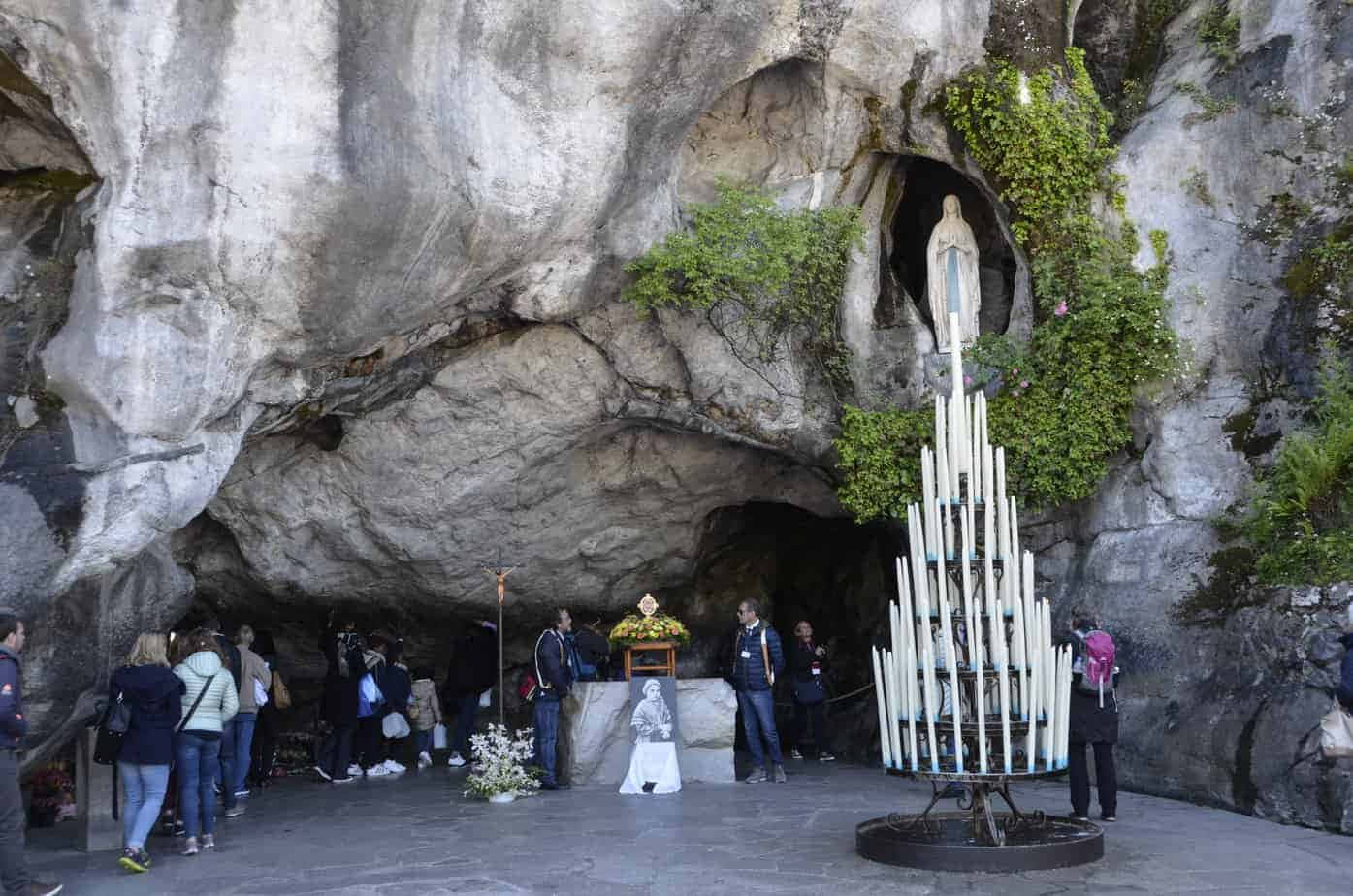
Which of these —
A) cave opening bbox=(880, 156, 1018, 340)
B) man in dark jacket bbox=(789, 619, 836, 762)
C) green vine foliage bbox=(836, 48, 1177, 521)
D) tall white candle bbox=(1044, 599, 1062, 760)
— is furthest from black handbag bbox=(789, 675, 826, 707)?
tall white candle bbox=(1044, 599, 1062, 760)

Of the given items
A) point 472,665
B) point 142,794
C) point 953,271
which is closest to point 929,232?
point 953,271

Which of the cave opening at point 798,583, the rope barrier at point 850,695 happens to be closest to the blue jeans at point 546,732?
the rope barrier at point 850,695

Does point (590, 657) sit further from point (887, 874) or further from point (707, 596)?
point (887, 874)

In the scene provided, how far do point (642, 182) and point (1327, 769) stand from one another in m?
7.16

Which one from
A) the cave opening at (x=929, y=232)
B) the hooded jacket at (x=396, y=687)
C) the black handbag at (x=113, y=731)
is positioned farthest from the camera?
the cave opening at (x=929, y=232)

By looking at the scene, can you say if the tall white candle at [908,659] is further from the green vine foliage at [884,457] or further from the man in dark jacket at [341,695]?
the man in dark jacket at [341,695]

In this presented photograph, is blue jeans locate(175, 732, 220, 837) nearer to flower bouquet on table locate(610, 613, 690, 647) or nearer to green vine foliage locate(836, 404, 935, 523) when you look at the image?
flower bouquet on table locate(610, 613, 690, 647)

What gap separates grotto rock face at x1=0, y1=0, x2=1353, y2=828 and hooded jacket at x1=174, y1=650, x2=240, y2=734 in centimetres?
103

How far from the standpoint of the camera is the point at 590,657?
14406 mm

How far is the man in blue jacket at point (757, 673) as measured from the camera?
1207 centimetres

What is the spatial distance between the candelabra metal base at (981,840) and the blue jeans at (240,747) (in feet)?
18.4

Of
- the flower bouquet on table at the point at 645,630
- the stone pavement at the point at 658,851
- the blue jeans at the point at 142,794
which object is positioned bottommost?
the stone pavement at the point at 658,851

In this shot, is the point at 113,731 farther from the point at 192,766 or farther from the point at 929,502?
the point at 929,502

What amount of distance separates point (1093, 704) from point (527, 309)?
19.3ft
